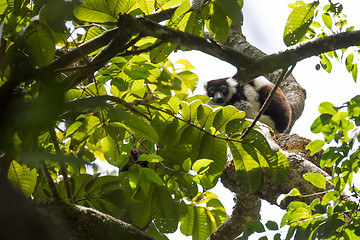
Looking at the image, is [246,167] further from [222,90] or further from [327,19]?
[222,90]

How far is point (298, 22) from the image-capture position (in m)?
2.83

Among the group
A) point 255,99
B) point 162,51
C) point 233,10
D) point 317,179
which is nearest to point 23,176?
point 162,51

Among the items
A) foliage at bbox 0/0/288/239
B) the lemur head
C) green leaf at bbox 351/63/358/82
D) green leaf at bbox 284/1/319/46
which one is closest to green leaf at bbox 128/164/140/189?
foliage at bbox 0/0/288/239

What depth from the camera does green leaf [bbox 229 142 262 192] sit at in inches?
101

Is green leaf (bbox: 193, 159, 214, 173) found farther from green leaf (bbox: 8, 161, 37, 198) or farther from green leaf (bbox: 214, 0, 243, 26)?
green leaf (bbox: 8, 161, 37, 198)

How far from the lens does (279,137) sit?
174 inches

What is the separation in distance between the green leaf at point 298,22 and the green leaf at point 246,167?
2.47 ft

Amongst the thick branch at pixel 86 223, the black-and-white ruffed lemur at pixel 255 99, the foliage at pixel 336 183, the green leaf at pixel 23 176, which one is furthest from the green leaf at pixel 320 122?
the black-and-white ruffed lemur at pixel 255 99

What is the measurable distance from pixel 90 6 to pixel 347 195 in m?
1.77

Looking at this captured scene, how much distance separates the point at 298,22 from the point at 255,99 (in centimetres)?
455

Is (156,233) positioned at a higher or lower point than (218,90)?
lower

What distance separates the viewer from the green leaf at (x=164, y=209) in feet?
8.40

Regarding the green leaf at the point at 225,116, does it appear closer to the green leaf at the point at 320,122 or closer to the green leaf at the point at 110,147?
the green leaf at the point at 320,122

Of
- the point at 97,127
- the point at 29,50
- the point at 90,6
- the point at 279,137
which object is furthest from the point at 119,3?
the point at 279,137
